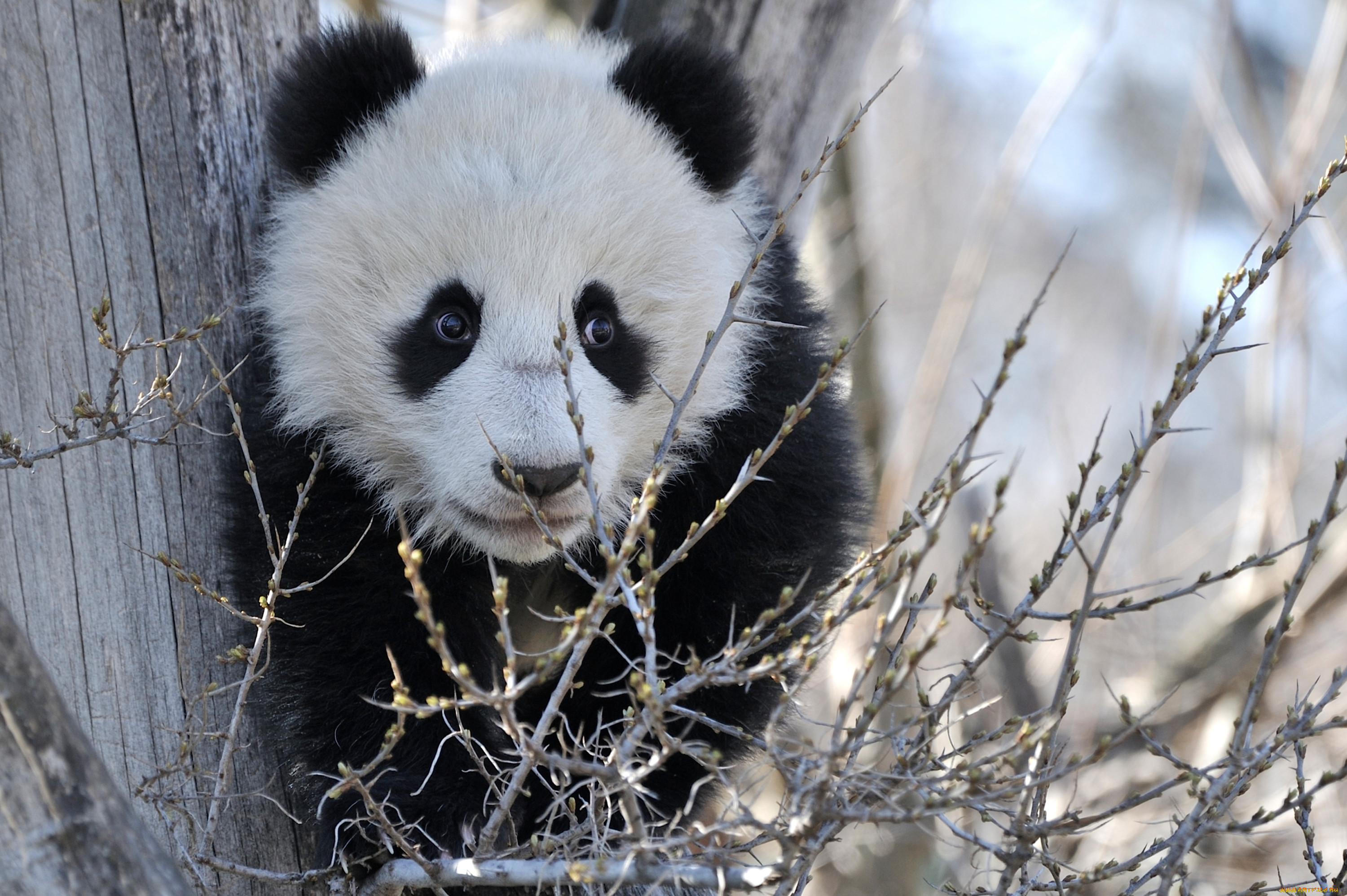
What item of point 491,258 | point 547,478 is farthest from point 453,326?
point 547,478

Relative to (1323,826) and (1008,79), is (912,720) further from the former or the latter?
(1008,79)

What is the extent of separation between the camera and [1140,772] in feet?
15.8

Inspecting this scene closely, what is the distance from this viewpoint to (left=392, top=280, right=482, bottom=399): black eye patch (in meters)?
2.46

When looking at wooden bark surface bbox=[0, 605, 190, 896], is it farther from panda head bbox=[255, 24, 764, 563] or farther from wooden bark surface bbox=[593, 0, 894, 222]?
wooden bark surface bbox=[593, 0, 894, 222]

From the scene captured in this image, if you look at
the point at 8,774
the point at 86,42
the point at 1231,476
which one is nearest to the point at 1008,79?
the point at 1231,476

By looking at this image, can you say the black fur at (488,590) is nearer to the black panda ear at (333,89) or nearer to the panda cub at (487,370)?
the panda cub at (487,370)

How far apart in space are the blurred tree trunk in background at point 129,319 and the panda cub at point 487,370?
15cm

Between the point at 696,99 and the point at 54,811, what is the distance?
6.62 feet

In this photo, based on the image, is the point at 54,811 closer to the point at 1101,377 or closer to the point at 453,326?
the point at 453,326

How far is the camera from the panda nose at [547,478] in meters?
2.11

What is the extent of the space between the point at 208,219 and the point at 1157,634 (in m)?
6.04

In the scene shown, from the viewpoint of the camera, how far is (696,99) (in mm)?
2684

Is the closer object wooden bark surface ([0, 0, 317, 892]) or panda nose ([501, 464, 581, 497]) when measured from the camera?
panda nose ([501, 464, 581, 497])

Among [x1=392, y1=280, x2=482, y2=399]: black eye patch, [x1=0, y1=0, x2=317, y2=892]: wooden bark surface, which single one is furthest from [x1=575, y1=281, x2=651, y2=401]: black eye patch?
[x1=0, y1=0, x2=317, y2=892]: wooden bark surface
